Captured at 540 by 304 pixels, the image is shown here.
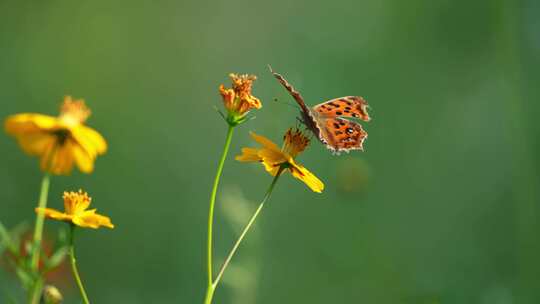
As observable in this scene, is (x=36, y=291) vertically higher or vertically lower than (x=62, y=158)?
lower

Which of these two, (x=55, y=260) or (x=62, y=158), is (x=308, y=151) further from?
(x=55, y=260)

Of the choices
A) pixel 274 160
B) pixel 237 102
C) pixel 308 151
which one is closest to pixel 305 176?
pixel 274 160

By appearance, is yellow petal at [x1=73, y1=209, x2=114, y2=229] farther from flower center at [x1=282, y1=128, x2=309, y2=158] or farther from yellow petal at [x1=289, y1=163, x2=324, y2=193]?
flower center at [x1=282, y1=128, x2=309, y2=158]

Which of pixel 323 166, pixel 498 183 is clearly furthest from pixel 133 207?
pixel 498 183

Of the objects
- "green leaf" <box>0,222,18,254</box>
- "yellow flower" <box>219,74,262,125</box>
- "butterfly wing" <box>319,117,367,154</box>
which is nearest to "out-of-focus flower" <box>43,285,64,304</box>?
"green leaf" <box>0,222,18,254</box>

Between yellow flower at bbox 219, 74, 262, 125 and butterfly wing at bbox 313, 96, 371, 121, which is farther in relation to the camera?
butterfly wing at bbox 313, 96, 371, 121

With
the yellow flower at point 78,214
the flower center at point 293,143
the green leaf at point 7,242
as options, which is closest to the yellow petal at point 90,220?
the yellow flower at point 78,214
